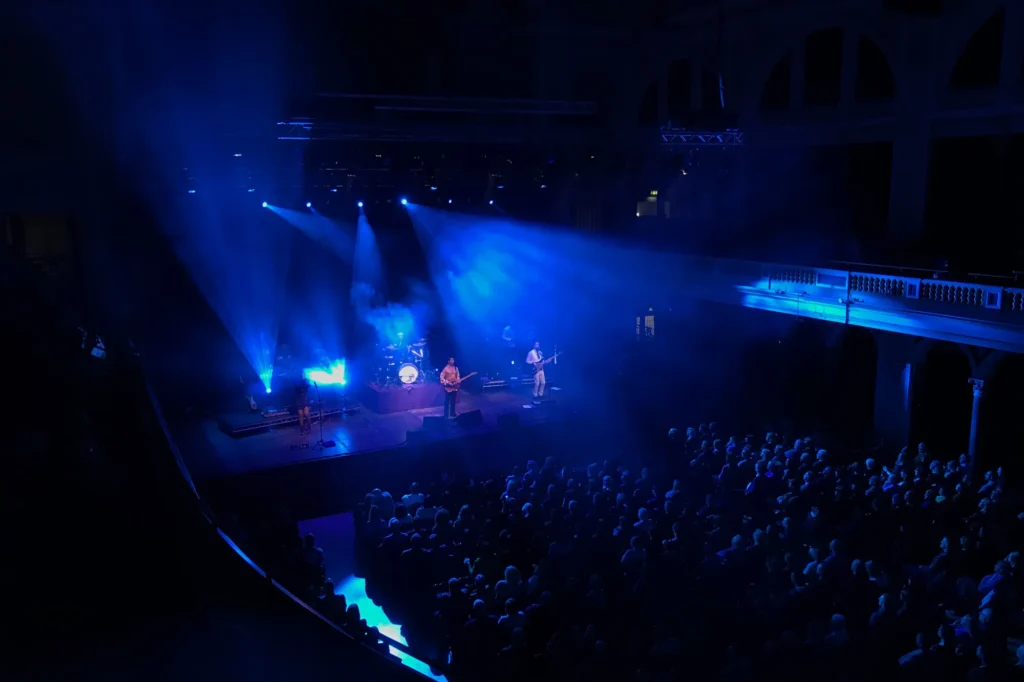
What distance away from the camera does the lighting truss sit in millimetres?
13828

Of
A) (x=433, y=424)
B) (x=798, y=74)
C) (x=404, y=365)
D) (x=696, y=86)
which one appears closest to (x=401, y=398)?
(x=404, y=365)

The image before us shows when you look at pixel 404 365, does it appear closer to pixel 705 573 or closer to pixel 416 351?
pixel 416 351

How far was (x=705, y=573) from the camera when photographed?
279 inches

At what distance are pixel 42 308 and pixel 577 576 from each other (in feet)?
34.0

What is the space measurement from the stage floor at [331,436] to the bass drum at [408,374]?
713 mm

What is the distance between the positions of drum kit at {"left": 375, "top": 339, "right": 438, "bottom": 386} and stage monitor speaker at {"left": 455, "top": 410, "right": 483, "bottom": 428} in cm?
214

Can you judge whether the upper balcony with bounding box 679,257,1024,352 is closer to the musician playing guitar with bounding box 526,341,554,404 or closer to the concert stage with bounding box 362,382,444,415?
the musician playing guitar with bounding box 526,341,554,404

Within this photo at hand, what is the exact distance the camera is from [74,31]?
13.5 metres

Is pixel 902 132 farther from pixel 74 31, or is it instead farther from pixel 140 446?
pixel 74 31

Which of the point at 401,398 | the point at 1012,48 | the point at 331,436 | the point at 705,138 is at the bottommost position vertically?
the point at 331,436

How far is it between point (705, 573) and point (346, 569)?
208 inches

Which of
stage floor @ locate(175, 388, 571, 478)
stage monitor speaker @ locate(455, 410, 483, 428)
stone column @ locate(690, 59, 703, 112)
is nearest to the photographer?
stage floor @ locate(175, 388, 571, 478)

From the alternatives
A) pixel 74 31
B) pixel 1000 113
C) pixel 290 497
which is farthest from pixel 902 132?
pixel 74 31

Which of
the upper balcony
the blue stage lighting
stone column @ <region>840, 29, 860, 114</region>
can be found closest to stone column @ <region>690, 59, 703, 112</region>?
stone column @ <region>840, 29, 860, 114</region>
